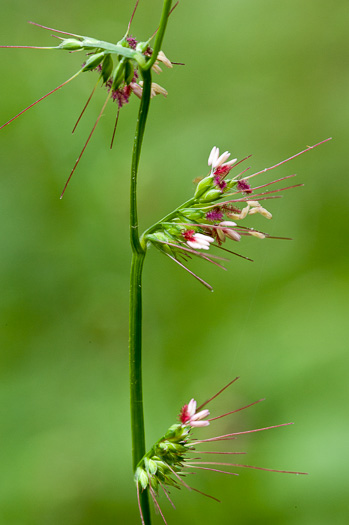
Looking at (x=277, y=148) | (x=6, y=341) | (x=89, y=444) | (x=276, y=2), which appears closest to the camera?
(x=89, y=444)

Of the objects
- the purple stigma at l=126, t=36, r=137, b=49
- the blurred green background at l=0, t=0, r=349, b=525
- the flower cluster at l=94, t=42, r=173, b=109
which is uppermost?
the purple stigma at l=126, t=36, r=137, b=49

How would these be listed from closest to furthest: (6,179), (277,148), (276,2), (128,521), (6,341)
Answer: (128,521), (6,341), (6,179), (277,148), (276,2)

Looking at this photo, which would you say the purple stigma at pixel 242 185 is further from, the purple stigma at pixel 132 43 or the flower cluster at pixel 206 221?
the purple stigma at pixel 132 43

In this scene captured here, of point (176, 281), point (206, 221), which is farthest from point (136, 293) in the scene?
point (176, 281)

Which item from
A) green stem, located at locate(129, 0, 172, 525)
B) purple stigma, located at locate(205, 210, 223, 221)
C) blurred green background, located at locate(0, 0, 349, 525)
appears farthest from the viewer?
blurred green background, located at locate(0, 0, 349, 525)

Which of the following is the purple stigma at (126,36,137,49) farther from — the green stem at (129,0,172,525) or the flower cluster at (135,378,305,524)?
the flower cluster at (135,378,305,524)

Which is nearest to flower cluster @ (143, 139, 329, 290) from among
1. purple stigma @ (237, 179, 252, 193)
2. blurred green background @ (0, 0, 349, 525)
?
purple stigma @ (237, 179, 252, 193)

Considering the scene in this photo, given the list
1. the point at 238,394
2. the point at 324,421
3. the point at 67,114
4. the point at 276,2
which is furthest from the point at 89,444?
the point at 276,2

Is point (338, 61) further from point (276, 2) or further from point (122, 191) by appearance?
point (122, 191)
